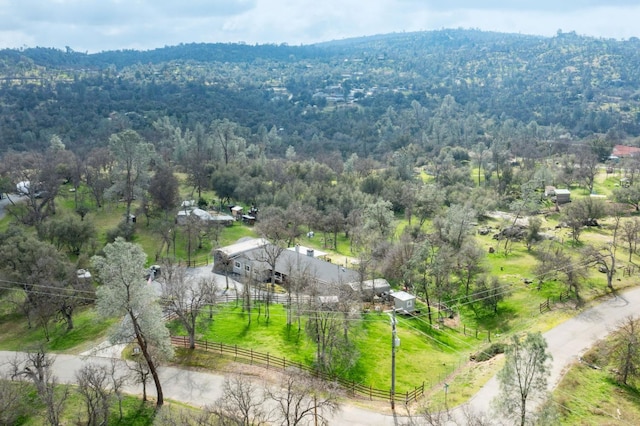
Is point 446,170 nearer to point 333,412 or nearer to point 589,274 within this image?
point 589,274

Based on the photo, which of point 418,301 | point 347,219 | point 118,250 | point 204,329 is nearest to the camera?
point 118,250

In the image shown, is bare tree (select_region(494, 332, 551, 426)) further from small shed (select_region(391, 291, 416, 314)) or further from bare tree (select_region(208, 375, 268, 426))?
small shed (select_region(391, 291, 416, 314))

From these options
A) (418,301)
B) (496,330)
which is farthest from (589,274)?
(418,301)

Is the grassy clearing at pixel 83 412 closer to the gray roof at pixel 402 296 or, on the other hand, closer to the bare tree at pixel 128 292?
the bare tree at pixel 128 292

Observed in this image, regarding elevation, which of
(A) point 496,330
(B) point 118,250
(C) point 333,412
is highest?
(B) point 118,250

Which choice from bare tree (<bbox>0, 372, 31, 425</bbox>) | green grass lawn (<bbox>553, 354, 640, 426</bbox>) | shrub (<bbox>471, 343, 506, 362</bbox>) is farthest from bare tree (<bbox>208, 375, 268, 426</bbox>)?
green grass lawn (<bbox>553, 354, 640, 426</bbox>)
